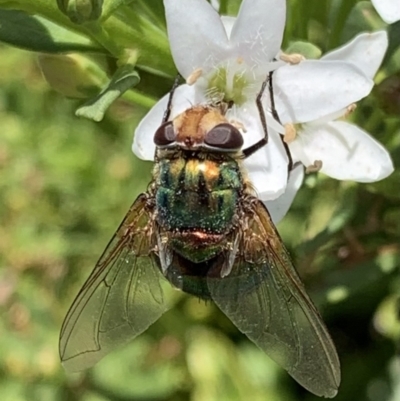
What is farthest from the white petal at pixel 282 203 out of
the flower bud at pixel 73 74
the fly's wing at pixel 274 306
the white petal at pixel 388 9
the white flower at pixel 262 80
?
the flower bud at pixel 73 74

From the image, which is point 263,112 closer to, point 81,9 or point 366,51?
point 366,51

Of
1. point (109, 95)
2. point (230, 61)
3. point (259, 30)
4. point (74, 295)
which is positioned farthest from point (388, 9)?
point (74, 295)

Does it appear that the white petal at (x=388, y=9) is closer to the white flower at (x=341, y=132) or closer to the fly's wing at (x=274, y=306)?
the white flower at (x=341, y=132)

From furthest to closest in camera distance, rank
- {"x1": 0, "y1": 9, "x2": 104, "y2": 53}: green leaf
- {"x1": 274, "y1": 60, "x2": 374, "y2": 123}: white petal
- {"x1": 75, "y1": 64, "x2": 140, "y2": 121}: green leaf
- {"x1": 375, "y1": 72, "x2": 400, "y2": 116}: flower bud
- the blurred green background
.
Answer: the blurred green background, {"x1": 375, "y1": 72, "x2": 400, "y2": 116}: flower bud, {"x1": 0, "y1": 9, "x2": 104, "y2": 53}: green leaf, {"x1": 274, "y1": 60, "x2": 374, "y2": 123}: white petal, {"x1": 75, "y1": 64, "x2": 140, "y2": 121}: green leaf

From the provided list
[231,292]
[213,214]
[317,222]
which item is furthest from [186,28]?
[317,222]

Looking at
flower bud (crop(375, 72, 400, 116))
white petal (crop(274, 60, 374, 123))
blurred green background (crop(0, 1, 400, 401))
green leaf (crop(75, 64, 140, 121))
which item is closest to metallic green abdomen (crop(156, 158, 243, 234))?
green leaf (crop(75, 64, 140, 121))

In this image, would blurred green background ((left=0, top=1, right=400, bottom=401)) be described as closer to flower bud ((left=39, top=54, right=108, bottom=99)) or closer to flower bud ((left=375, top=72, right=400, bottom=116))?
flower bud ((left=375, top=72, right=400, bottom=116))

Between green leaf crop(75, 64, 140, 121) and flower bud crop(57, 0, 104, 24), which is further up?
flower bud crop(57, 0, 104, 24)
